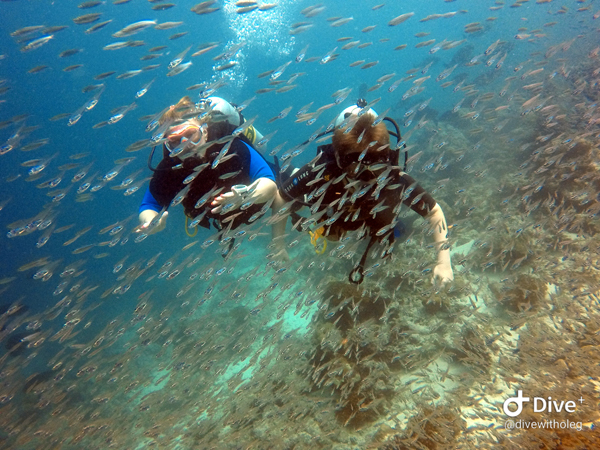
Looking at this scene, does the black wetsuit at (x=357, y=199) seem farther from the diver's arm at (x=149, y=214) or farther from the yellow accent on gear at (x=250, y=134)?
the diver's arm at (x=149, y=214)

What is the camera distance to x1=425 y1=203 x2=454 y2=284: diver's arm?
3227mm

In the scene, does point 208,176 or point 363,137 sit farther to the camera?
point 208,176

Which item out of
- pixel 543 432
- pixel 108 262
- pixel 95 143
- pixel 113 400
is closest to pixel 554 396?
pixel 543 432

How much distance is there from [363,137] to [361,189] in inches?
22.7

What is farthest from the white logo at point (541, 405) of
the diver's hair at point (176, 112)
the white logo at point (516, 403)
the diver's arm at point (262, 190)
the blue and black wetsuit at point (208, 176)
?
the diver's hair at point (176, 112)

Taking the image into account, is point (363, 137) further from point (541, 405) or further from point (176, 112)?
point (541, 405)

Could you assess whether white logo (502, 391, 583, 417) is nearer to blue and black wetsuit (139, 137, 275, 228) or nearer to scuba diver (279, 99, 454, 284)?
scuba diver (279, 99, 454, 284)

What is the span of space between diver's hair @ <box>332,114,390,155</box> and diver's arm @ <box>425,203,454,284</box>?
1.31m

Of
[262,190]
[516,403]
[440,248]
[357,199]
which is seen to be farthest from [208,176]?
[516,403]

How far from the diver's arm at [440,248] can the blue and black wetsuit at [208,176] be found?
2.24m

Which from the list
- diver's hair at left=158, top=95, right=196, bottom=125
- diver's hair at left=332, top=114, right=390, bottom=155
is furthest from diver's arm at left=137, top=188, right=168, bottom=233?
diver's hair at left=332, top=114, right=390, bottom=155

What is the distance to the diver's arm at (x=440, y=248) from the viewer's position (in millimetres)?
3227

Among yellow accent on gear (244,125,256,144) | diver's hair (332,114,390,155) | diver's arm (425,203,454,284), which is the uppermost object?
diver's hair (332,114,390,155)

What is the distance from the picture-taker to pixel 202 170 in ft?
12.1
